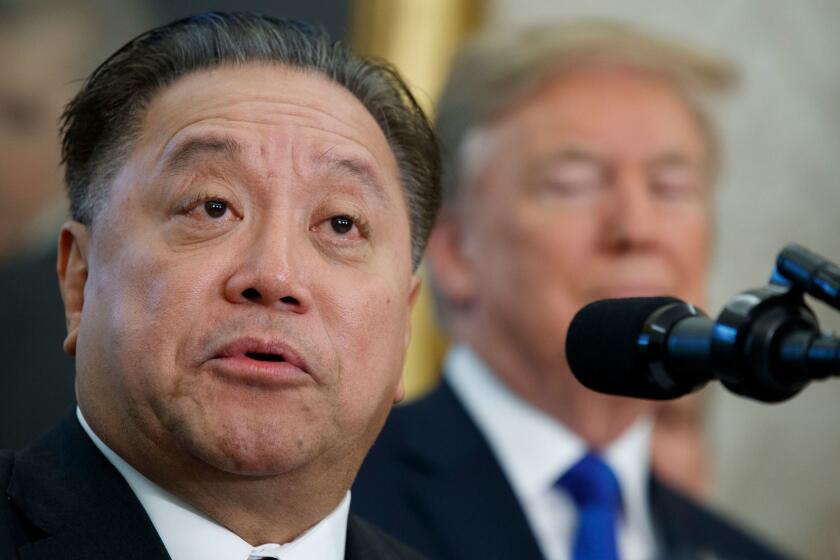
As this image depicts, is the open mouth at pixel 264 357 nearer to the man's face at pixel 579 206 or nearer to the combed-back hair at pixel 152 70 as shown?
the combed-back hair at pixel 152 70

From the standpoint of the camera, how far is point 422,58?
567cm

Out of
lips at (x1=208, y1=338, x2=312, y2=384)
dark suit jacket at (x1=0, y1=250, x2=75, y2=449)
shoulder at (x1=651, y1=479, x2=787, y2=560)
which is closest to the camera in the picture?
lips at (x1=208, y1=338, x2=312, y2=384)

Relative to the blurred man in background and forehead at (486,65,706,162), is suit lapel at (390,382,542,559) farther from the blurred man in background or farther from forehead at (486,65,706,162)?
the blurred man in background

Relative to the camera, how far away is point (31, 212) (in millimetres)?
4934

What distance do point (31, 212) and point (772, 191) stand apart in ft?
8.88

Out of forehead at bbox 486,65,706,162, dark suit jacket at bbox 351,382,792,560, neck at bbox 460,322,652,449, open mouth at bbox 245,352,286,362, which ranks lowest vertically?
dark suit jacket at bbox 351,382,792,560

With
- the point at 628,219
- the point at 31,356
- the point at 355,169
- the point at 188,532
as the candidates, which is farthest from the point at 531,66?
the point at 188,532

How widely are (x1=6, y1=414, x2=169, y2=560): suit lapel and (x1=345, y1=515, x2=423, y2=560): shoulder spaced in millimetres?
374

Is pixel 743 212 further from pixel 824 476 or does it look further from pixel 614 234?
pixel 614 234

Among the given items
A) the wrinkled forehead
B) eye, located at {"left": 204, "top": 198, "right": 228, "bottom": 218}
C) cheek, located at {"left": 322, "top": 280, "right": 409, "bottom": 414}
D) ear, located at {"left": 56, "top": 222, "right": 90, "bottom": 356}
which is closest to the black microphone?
cheek, located at {"left": 322, "top": 280, "right": 409, "bottom": 414}

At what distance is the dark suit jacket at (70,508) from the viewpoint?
218 centimetres

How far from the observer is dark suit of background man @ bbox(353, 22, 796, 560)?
3977mm

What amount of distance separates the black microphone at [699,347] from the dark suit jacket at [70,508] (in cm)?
67

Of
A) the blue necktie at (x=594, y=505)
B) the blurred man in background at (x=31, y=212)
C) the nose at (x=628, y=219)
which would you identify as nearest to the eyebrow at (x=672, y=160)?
the nose at (x=628, y=219)
